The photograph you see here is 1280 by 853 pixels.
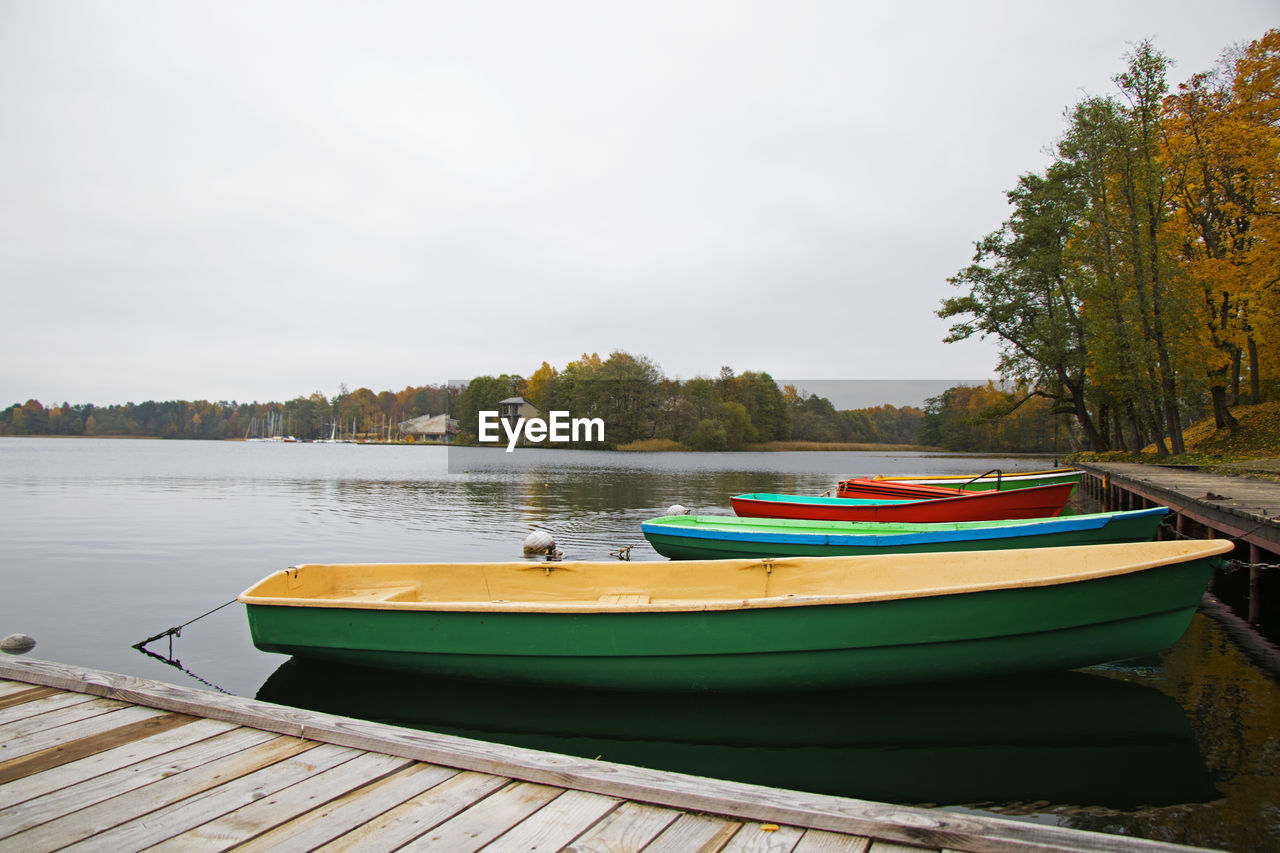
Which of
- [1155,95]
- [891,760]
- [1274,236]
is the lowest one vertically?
[891,760]

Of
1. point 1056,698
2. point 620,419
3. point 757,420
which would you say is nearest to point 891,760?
point 1056,698

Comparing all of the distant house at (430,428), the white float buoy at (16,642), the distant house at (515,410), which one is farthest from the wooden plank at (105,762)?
the distant house at (430,428)

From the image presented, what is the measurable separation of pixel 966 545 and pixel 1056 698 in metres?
3.14

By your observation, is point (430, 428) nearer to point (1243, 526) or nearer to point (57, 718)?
point (1243, 526)

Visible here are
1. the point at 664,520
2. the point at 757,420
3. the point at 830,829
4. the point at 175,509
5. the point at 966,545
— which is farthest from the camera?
the point at 757,420

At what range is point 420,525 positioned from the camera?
59.1 ft

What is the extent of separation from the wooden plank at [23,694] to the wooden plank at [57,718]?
0.32 m

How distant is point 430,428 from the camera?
13225 cm

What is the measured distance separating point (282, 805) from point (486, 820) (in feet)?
2.71

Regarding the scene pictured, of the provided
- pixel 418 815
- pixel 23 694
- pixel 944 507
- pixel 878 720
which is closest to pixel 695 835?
pixel 418 815

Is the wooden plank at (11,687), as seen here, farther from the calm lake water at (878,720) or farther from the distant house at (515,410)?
the distant house at (515,410)

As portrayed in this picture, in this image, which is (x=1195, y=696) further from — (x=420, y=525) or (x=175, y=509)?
(x=175, y=509)

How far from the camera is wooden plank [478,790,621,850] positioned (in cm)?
240

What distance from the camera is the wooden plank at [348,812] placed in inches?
95.3
